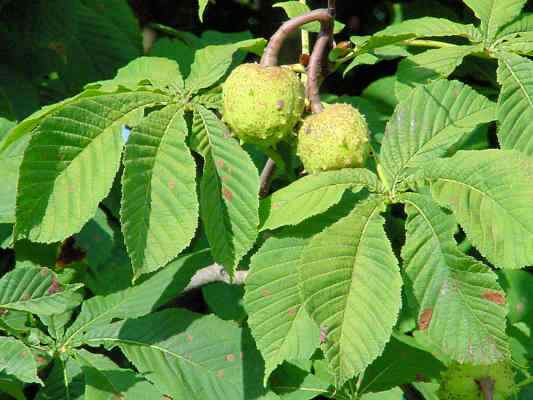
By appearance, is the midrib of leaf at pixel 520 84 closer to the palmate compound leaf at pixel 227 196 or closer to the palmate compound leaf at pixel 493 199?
the palmate compound leaf at pixel 493 199

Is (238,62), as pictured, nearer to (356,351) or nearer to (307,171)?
Result: (307,171)

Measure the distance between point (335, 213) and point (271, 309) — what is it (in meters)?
0.20

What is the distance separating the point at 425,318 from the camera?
115 cm

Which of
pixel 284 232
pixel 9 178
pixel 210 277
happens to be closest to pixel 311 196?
pixel 284 232

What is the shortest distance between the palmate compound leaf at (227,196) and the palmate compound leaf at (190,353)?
0.27 m

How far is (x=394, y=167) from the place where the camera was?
4.44 feet

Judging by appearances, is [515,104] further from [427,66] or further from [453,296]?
[453,296]

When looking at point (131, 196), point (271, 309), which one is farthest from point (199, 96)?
point (271, 309)

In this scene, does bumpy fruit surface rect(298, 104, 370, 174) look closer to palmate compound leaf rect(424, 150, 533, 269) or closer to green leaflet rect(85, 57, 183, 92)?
palmate compound leaf rect(424, 150, 533, 269)

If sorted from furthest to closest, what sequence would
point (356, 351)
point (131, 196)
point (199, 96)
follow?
point (199, 96) < point (131, 196) < point (356, 351)

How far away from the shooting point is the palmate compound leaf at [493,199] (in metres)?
1.15

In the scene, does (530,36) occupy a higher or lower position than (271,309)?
higher

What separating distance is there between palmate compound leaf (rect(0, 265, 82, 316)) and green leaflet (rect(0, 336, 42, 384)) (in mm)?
71

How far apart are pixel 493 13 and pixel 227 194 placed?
69 centimetres
